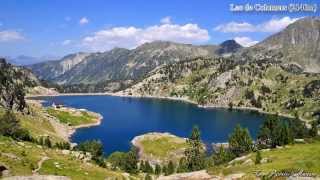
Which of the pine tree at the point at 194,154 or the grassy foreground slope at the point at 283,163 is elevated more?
the grassy foreground slope at the point at 283,163

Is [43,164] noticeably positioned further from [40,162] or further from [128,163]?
[128,163]

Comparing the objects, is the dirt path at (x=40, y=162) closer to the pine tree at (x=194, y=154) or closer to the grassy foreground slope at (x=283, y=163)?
the grassy foreground slope at (x=283, y=163)

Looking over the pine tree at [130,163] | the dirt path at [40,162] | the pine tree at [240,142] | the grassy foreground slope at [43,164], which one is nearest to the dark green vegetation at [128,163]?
the pine tree at [130,163]

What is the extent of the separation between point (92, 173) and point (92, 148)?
65.8m

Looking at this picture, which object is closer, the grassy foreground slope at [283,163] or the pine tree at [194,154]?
the grassy foreground slope at [283,163]

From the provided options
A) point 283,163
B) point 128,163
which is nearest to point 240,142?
point 128,163

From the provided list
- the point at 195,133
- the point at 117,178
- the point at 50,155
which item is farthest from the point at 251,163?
the point at 195,133

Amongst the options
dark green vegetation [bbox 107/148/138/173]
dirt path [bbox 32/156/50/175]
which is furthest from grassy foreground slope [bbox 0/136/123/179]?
dark green vegetation [bbox 107/148/138/173]

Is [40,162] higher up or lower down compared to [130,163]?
higher up

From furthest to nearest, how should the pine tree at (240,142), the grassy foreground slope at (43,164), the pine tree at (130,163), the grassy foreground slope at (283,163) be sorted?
1. the pine tree at (240,142)
2. the pine tree at (130,163)
3. the grassy foreground slope at (43,164)
4. the grassy foreground slope at (283,163)

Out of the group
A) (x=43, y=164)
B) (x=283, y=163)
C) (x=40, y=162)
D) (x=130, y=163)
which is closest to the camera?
(x=283, y=163)

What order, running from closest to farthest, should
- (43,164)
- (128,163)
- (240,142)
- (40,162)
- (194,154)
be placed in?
(43,164), (40,162), (128,163), (194,154), (240,142)

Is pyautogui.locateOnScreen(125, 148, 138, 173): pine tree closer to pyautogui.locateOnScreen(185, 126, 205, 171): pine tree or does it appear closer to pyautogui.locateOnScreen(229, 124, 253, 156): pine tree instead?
pyautogui.locateOnScreen(185, 126, 205, 171): pine tree

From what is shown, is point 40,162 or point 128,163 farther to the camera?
point 128,163
